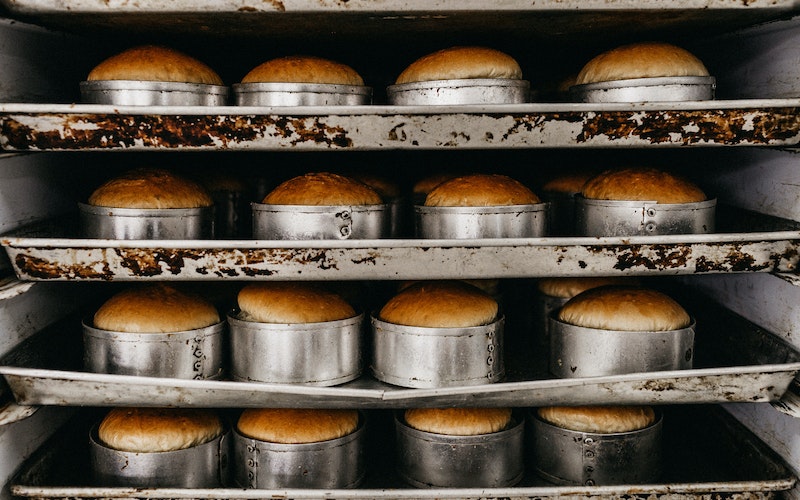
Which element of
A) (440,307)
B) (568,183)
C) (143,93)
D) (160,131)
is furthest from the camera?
(568,183)

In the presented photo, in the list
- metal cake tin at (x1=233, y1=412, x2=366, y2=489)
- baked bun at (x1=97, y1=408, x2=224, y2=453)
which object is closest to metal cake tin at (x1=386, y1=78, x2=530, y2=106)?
metal cake tin at (x1=233, y1=412, x2=366, y2=489)

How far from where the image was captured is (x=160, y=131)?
1593mm

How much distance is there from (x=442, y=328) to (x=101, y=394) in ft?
3.16

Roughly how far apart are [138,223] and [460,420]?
3.63 ft

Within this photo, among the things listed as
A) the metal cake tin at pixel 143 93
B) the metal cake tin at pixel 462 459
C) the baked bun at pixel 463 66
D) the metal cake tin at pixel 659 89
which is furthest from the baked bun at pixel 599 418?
the metal cake tin at pixel 143 93

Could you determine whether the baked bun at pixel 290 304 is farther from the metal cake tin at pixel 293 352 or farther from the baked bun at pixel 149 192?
the baked bun at pixel 149 192

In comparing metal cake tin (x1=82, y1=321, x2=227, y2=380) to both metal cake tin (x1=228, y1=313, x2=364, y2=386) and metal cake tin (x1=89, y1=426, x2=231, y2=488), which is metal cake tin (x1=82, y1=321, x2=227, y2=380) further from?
metal cake tin (x1=89, y1=426, x2=231, y2=488)

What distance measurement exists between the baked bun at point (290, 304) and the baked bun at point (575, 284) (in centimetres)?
78

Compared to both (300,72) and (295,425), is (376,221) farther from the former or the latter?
(295,425)

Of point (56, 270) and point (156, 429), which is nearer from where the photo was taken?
point (56, 270)

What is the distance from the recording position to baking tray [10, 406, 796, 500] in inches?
67.4

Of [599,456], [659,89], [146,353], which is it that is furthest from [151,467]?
[659,89]

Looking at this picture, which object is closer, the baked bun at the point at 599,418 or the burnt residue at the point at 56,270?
the burnt residue at the point at 56,270

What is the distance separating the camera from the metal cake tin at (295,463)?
1777mm
